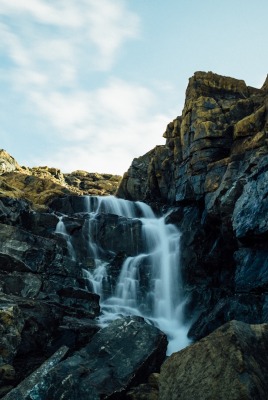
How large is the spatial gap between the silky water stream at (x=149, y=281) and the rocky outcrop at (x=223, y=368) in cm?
1279

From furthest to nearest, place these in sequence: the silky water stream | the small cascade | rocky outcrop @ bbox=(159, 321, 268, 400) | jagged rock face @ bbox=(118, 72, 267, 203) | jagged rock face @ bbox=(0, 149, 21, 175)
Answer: jagged rock face @ bbox=(0, 149, 21, 175) < the small cascade < jagged rock face @ bbox=(118, 72, 267, 203) < the silky water stream < rocky outcrop @ bbox=(159, 321, 268, 400)

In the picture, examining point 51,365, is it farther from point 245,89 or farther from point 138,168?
point 138,168

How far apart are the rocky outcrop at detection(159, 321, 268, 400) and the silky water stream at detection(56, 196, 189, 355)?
42.0 feet

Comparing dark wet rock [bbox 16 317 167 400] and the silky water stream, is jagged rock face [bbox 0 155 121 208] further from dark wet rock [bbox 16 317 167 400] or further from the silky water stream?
dark wet rock [bbox 16 317 167 400]

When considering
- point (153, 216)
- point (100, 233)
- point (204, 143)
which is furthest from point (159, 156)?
point (100, 233)

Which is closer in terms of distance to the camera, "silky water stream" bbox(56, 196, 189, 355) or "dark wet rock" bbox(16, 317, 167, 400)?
"dark wet rock" bbox(16, 317, 167, 400)

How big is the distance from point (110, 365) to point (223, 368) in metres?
6.05

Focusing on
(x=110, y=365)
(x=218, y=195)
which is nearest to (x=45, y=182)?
(x=218, y=195)

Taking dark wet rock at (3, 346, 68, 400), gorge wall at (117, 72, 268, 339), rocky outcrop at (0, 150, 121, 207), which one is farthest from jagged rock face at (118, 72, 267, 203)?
dark wet rock at (3, 346, 68, 400)

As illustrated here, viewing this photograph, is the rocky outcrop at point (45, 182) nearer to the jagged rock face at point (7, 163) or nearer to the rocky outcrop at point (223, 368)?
the jagged rock face at point (7, 163)

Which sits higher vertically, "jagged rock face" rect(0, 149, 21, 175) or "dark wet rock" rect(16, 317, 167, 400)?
"jagged rock face" rect(0, 149, 21, 175)

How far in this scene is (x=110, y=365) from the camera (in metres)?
13.4

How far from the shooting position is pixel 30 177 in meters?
63.6

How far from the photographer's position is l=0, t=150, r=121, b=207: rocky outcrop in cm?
5128
